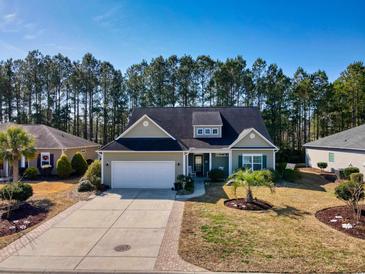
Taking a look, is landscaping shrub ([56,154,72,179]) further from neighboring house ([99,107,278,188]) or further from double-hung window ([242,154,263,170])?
double-hung window ([242,154,263,170])

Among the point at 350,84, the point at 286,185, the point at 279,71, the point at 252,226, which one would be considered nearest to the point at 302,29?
the point at 286,185

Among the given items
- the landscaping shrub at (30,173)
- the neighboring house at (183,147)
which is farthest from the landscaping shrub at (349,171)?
the landscaping shrub at (30,173)

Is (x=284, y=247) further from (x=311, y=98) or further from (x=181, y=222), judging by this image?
(x=311, y=98)

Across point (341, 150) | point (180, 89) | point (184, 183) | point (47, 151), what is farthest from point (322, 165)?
point (47, 151)

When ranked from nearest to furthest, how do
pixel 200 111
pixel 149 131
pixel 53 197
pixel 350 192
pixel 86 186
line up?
pixel 350 192, pixel 53 197, pixel 86 186, pixel 149 131, pixel 200 111

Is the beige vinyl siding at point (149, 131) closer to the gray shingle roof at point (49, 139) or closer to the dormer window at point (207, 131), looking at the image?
the dormer window at point (207, 131)

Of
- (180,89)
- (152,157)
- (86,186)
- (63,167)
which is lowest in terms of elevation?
(86,186)

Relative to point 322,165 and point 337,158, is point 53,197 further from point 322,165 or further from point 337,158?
point 322,165

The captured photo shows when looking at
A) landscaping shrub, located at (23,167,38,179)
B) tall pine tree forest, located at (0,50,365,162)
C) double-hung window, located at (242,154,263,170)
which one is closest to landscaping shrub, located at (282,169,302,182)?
double-hung window, located at (242,154,263,170)
